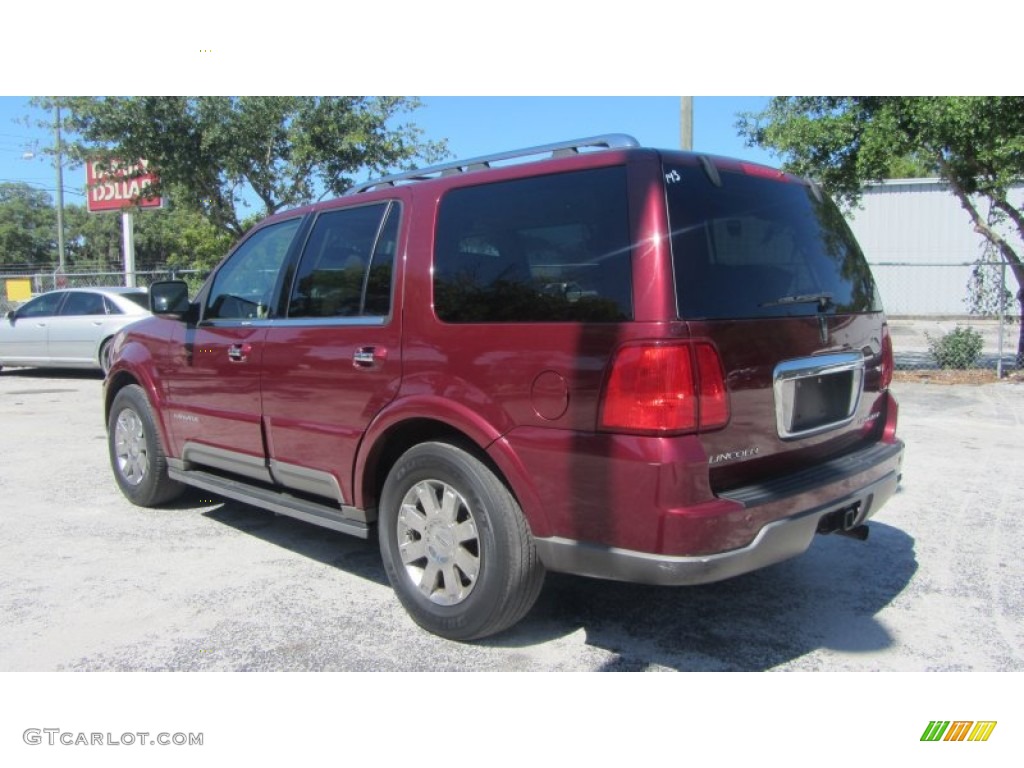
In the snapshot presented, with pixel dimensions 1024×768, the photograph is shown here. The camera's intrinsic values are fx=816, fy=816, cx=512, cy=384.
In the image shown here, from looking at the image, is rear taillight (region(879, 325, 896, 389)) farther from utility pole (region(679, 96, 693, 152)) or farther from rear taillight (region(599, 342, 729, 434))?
utility pole (region(679, 96, 693, 152))

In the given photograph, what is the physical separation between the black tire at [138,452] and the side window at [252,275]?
1016 mm

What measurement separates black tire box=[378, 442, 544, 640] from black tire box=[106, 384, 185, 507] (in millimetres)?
2461

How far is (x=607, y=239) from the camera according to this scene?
2980 millimetres

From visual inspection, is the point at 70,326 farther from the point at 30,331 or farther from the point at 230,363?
the point at 230,363

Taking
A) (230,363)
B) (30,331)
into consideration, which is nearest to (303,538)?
(230,363)

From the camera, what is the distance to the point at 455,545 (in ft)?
11.1

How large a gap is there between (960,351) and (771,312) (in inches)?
461

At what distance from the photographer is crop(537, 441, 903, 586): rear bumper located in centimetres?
276

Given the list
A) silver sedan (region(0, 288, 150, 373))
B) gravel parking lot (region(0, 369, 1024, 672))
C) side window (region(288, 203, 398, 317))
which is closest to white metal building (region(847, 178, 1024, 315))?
silver sedan (region(0, 288, 150, 373))

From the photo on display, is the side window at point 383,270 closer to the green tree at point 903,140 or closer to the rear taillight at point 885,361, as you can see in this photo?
the rear taillight at point 885,361

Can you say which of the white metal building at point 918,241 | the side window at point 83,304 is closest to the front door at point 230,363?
the side window at point 83,304

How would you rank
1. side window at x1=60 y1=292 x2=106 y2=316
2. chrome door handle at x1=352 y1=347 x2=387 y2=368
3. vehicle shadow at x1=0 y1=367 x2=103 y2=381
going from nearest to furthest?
chrome door handle at x1=352 y1=347 x2=387 y2=368 → side window at x1=60 y1=292 x2=106 y2=316 → vehicle shadow at x1=0 y1=367 x2=103 y2=381

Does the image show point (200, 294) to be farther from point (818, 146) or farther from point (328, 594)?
point (818, 146)
